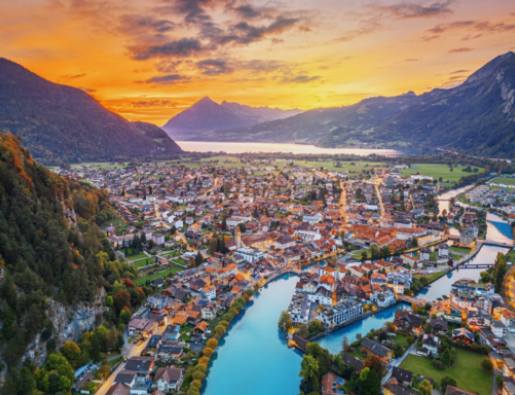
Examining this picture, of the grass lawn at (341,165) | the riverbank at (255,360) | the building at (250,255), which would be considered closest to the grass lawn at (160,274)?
the building at (250,255)

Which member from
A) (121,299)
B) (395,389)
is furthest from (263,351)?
(121,299)

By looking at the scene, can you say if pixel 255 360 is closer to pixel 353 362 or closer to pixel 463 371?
pixel 353 362

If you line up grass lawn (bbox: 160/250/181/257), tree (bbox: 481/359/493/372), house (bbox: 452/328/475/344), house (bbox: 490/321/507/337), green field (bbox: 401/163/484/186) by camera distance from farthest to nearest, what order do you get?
green field (bbox: 401/163/484/186) < grass lawn (bbox: 160/250/181/257) < house (bbox: 490/321/507/337) < house (bbox: 452/328/475/344) < tree (bbox: 481/359/493/372)

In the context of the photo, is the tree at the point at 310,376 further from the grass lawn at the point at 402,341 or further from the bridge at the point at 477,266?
the bridge at the point at 477,266

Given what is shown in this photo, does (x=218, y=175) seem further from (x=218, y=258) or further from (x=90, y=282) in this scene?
(x=90, y=282)

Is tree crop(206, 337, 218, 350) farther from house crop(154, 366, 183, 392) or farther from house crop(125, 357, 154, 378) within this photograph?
house crop(125, 357, 154, 378)

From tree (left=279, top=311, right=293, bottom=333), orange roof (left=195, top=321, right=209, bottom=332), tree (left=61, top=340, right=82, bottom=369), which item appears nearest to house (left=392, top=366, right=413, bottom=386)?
tree (left=279, top=311, right=293, bottom=333)
